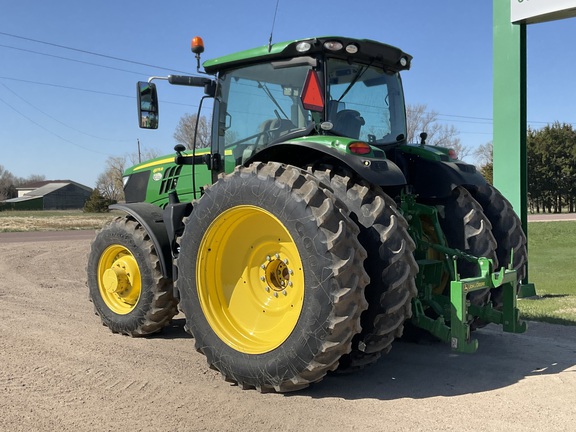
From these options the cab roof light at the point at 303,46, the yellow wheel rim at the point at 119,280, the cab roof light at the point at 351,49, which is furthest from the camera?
the yellow wheel rim at the point at 119,280

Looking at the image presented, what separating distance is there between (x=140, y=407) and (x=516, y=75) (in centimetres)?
748

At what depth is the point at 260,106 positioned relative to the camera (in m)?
4.88

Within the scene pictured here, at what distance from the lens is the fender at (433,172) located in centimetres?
482

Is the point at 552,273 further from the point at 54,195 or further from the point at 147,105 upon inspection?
the point at 54,195

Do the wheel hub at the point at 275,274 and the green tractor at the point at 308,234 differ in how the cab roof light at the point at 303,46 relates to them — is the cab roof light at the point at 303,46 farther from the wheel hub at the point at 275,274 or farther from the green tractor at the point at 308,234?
the wheel hub at the point at 275,274

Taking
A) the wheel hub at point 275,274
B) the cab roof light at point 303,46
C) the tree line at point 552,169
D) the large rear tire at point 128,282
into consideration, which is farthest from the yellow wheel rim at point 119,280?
the tree line at point 552,169

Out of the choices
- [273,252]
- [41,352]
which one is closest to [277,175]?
[273,252]

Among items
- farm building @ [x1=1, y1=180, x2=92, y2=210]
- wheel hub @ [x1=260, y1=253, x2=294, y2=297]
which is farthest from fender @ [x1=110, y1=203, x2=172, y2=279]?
farm building @ [x1=1, y1=180, x2=92, y2=210]

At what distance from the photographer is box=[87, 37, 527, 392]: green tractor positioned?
3.70 meters

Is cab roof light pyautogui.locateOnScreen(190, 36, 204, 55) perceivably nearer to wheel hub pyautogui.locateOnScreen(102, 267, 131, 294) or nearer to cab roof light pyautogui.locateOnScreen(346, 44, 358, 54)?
cab roof light pyautogui.locateOnScreen(346, 44, 358, 54)

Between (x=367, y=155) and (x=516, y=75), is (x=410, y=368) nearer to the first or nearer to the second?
(x=367, y=155)

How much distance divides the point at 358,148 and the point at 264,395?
1.87m

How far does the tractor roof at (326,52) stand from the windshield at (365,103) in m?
0.09

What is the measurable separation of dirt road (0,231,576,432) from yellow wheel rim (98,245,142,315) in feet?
1.04
